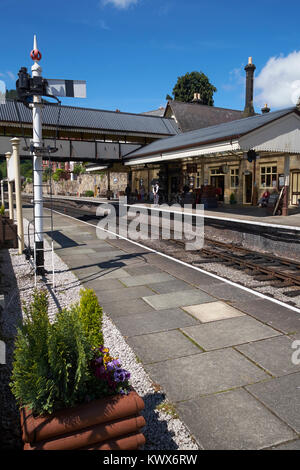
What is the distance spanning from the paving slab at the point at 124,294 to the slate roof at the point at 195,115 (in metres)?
26.4

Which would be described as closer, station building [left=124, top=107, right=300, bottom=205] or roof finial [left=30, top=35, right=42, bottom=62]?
roof finial [left=30, top=35, right=42, bottom=62]

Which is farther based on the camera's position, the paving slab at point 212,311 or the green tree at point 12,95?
the green tree at point 12,95

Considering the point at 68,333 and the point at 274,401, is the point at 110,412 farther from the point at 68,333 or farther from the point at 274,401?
the point at 274,401

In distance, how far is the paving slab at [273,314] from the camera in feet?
17.1

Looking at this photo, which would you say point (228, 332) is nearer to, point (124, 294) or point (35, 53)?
point (124, 294)

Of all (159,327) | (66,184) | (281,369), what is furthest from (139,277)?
(66,184)

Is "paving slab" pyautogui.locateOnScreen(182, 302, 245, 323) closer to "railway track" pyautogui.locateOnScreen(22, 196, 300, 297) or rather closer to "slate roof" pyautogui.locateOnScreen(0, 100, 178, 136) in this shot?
"railway track" pyautogui.locateOnScreen(22, 196, 300, 297)

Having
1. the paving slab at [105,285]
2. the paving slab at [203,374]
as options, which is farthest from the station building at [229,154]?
the paving slab at [203,374]

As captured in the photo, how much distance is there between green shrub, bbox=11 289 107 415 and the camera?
231 centimetres

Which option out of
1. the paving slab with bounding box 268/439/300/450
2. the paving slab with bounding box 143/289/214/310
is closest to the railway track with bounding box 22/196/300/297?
the paving slab with bounding box 143/289/214/310

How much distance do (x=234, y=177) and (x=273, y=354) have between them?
68.7ft

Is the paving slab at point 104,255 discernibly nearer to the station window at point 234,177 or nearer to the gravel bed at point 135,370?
the gravel bed at point 135,370

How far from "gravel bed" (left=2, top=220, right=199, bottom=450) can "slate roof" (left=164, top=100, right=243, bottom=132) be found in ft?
86.5

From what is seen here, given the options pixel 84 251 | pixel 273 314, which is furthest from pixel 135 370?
pixel 84 251
